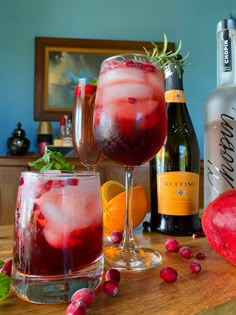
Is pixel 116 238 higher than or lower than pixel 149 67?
lower

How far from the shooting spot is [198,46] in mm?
2674

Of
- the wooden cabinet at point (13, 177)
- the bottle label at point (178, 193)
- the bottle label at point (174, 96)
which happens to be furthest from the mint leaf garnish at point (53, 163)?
the wooden cabinet at point (13, 177)

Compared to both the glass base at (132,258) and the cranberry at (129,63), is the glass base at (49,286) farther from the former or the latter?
the cranberry at (129,63)

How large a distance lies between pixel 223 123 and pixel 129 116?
246 mm

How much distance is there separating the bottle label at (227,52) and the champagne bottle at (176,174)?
0.10 m

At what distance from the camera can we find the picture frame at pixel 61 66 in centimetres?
250

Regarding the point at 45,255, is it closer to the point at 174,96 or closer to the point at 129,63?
the point at 129,63

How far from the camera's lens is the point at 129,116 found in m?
0.47

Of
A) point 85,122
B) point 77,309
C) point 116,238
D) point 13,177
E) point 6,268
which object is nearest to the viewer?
point 77,309

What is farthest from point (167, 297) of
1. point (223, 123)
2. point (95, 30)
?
point (95, 30)

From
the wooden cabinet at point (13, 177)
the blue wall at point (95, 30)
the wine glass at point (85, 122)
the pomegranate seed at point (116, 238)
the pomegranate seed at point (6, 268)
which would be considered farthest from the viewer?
the blue wall at point (95, 30)

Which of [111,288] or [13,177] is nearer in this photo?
[111,288]

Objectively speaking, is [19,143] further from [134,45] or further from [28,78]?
[134,45]

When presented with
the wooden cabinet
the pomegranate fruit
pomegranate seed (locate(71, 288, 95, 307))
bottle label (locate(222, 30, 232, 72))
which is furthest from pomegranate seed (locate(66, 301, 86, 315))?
the wooden cabinet
